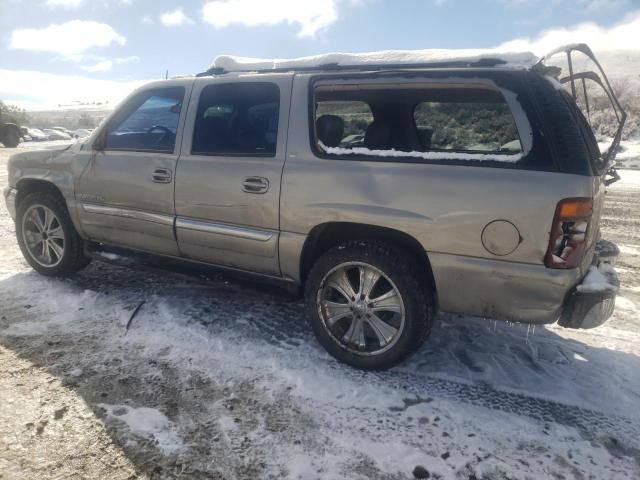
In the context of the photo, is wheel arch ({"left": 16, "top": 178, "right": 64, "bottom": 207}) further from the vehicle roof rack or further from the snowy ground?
the vehicle roof rack

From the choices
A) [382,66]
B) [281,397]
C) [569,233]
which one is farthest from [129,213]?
[569,233]

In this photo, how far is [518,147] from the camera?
2627 mm

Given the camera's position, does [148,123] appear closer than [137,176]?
No

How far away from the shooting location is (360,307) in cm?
303

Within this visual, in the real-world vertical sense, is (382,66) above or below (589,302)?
above

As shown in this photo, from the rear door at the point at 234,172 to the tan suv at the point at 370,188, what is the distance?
11 mm

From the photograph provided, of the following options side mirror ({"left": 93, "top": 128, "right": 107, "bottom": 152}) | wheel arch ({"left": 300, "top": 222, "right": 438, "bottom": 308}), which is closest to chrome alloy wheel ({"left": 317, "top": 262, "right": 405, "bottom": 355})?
wheel arch ({"left": 300, "top": 222, "right": 438, "bottom": 308})

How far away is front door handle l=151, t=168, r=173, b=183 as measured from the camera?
3564mm

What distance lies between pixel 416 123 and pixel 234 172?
1584 mm

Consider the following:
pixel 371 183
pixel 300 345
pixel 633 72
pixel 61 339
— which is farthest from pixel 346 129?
pixel 633 72

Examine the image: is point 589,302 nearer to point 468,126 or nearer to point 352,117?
point 468,126

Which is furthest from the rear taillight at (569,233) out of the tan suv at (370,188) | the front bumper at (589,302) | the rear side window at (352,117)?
the rear side window at (352,117)

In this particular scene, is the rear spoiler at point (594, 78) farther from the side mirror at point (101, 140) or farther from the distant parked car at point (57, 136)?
the distant parked car at point (57, 136)

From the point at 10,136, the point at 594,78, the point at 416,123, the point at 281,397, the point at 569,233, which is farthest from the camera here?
the point at 10,136
